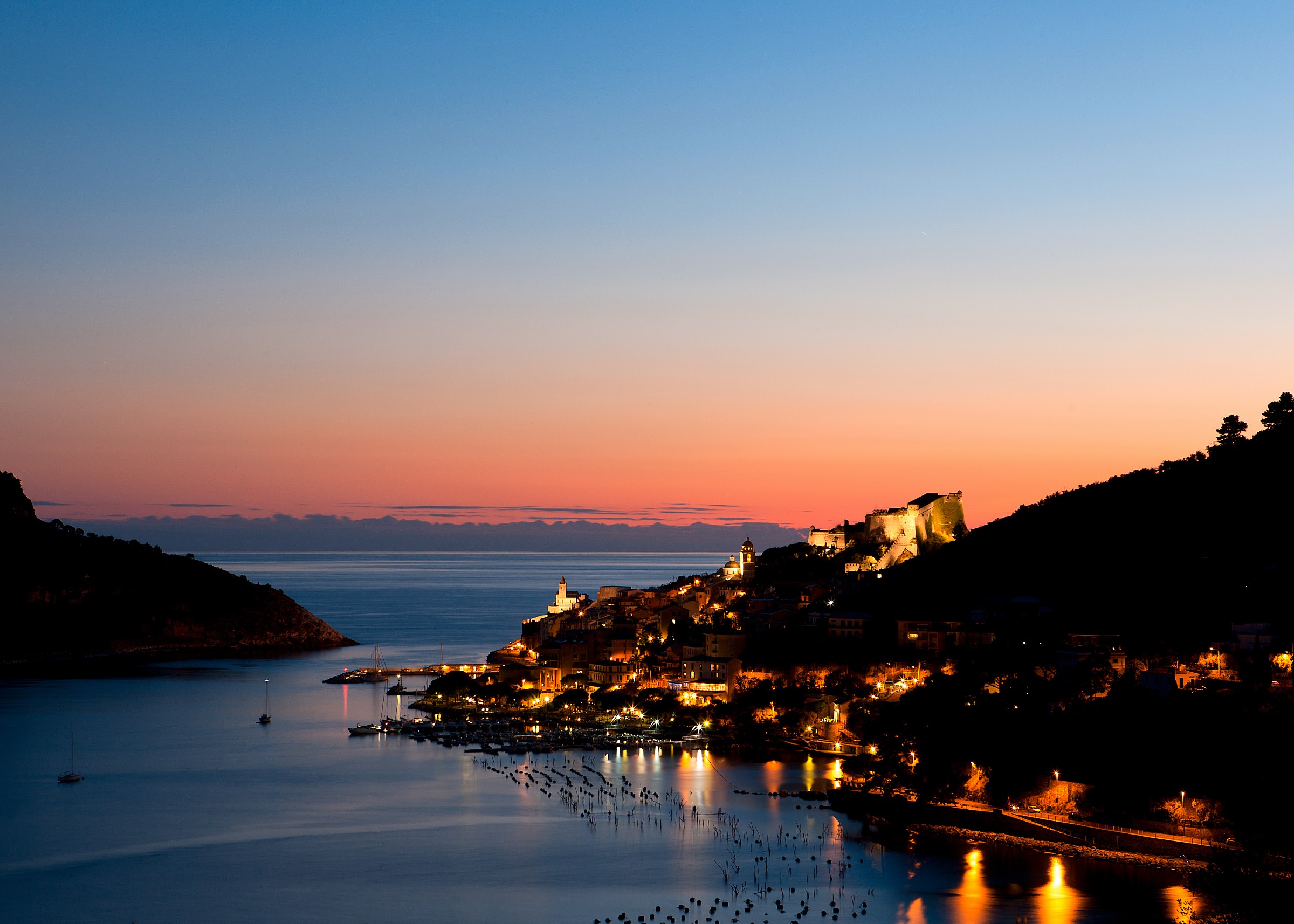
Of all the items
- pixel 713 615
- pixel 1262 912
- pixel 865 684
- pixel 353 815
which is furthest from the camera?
pixel 713 615

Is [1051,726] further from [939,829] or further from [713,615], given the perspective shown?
[713,615]

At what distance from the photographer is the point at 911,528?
2810 inches

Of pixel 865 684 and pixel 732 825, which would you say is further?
pixel 865 684

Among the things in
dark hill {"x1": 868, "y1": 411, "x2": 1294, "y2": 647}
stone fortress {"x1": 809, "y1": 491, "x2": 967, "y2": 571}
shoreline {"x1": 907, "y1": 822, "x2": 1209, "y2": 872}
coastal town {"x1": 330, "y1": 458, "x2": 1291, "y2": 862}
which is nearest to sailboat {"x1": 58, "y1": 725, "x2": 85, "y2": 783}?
coastal town {"x1": 330, "y1": 458, "x2": 1291, "y2": 862}

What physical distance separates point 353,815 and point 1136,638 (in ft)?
86.1

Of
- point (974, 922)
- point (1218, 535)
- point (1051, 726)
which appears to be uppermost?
point (1218, 535)

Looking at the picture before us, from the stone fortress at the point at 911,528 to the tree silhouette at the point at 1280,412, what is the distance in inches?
673

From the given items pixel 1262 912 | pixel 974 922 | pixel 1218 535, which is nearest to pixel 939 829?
pixel 974 922

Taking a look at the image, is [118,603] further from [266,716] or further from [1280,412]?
[1280,412]

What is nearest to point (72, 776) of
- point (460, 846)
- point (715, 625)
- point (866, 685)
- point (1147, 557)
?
point (460, 846)

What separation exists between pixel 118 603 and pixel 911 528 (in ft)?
205

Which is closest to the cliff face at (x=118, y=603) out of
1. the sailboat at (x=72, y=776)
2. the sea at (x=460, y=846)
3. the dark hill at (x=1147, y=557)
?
the sea at (x=460, y=846)

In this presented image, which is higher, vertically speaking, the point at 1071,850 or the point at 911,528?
the point at 911,528

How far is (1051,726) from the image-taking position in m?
33.1
